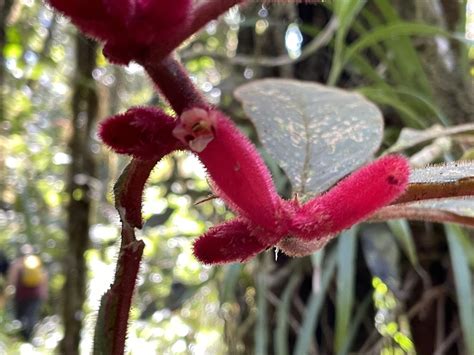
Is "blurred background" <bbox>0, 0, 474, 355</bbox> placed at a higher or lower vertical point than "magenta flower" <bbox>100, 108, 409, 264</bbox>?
higher

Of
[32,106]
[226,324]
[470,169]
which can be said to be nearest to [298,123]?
[470,169]

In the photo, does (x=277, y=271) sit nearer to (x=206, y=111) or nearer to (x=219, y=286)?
Answer: (x=219, y=286)

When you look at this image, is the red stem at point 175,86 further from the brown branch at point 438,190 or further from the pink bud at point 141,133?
the brown branch at point 438,190

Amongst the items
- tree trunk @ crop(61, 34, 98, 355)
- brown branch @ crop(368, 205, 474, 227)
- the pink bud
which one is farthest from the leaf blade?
tree trunk @ crop(61, 34, 98, 355)

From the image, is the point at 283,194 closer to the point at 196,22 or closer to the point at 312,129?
the point at 312,129

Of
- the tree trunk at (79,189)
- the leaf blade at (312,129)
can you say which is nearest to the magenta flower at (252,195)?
the leaf blade at (312,129)

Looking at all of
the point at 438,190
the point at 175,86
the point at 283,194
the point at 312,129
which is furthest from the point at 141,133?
the point at 283,194

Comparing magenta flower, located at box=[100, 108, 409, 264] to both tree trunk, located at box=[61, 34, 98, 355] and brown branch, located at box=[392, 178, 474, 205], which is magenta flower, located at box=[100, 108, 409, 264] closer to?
brown branch, located at box=[392, 178, 474, 205]
